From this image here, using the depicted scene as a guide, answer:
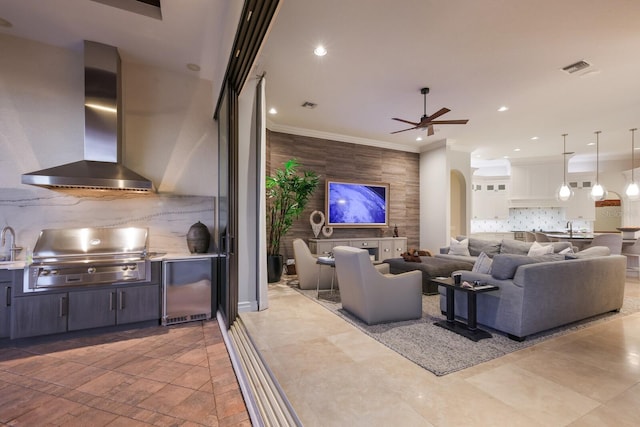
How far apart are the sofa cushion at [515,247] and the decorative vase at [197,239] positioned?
5.09m

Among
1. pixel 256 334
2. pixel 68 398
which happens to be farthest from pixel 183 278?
pixel 68 398

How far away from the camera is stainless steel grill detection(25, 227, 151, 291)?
2.68 metres

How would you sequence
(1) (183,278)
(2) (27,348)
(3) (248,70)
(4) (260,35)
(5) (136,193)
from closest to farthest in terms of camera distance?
(4) (260,35) → (3) (248,70) → (2) (27,348) → (1) (183,278) → (5) (136,193)

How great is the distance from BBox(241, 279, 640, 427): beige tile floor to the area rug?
0.09m

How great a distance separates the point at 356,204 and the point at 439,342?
13.2 feet

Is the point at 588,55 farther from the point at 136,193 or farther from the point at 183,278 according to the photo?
the point at 136,193

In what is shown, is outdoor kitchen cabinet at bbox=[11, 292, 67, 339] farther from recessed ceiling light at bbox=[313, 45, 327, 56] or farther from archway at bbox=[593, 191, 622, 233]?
archway at bbox=[593, 191, 622, 233]

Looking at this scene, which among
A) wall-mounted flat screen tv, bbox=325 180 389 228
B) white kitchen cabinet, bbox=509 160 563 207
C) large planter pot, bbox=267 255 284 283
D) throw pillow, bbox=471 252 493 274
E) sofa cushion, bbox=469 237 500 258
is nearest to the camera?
throw pillow, bbox=471 252 493 274

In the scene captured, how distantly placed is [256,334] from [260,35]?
2.54m

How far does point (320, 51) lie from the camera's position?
3.18m

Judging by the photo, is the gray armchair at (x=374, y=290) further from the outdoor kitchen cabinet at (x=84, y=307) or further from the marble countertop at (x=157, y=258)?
the outdoor kitchen cabinet at (x=84, y=307)

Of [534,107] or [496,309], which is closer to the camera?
[496,309]

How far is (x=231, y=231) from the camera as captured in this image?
114 inches

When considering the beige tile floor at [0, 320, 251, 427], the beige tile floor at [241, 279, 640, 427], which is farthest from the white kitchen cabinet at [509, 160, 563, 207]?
the beige tile floor at [0, 320, 251, 427]
